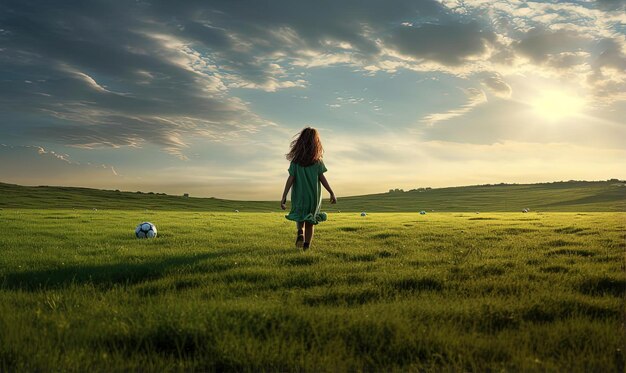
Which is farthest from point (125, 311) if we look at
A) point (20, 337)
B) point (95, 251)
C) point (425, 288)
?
point (95, 251)

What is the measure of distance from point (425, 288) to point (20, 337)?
5437mm

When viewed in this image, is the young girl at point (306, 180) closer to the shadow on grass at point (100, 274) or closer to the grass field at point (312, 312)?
the grass field at point (312, 312)

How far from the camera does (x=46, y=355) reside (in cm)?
416

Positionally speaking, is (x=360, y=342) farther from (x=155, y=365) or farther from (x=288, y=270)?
(x=288, y=270)

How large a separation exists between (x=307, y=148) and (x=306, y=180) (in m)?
0.84

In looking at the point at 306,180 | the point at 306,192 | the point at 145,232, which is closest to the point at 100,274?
the point at 306,192

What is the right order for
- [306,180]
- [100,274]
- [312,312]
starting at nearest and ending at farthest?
1. [312,312]
2. [100,274]
3. [306,180]

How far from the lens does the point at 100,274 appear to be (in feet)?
26.8

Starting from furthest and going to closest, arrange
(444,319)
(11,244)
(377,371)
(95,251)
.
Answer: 1. (11,244)
2. (95,251)
3. (444,319)
4. (377,371)

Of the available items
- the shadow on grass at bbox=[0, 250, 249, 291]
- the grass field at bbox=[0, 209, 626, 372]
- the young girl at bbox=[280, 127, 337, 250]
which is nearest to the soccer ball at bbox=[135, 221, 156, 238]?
the grass field at bbox=[0, 209, 626, 372]

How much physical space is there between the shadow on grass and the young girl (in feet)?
9.51

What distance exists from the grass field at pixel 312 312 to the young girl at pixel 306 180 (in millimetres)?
1443

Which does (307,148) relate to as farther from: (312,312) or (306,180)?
(312,312)

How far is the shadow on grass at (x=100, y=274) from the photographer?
7602mm
